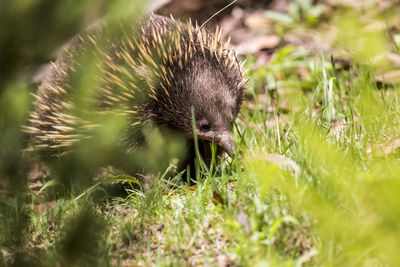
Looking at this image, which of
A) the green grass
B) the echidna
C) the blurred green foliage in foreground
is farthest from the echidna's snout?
the blurred green foliage in foreground

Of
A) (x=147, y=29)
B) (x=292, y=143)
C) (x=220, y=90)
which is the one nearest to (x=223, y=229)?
(x=292, y=143)

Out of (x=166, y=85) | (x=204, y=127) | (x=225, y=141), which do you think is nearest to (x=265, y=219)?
(x=225, y=141)

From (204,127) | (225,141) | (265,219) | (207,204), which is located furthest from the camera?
(204,127)

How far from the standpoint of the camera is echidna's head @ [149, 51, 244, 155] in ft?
10.7

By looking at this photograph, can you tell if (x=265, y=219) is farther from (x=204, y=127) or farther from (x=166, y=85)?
(x=166, y=85)

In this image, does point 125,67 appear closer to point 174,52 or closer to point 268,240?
point 174,52

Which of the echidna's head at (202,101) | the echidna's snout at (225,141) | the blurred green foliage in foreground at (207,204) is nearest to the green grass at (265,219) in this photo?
the blurred green foliage in foreground at (207,204)

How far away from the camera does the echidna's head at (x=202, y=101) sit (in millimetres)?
3260

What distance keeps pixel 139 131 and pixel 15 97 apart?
1.63 metres

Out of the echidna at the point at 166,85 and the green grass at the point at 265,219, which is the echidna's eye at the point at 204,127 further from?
the green grass at the point at 265,219

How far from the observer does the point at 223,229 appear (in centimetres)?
213

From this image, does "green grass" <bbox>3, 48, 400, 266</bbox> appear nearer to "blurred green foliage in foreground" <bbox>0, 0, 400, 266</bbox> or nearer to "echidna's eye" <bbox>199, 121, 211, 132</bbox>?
"blurred green foliage in foreground" <bbox>0, 0, 400, 266</bbox>

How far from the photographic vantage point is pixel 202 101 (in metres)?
3.28

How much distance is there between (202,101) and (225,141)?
A: 34 cm
